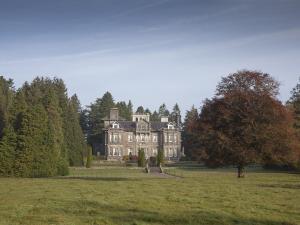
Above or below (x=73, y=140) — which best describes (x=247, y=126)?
below

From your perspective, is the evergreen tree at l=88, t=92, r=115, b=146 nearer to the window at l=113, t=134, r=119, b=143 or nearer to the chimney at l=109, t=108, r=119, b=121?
the chimney at l=109, t=108, r=119, b=121

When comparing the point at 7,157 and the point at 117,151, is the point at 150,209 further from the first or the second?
the point at 117,151

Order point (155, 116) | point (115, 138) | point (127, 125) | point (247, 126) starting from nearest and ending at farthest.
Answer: point (247, 126) < point (115, 138) < point (127, 125) < point (155, 116)

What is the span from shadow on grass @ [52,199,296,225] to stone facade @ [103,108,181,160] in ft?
274

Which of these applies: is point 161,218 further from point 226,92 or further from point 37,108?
point 37,108

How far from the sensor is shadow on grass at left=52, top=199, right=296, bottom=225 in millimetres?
13273

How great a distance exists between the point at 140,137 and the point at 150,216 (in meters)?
87.9

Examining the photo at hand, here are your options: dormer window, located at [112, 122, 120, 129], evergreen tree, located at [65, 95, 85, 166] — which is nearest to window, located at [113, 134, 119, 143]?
dormer window, located at [112, 122, 120, 129]

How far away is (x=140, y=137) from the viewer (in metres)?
102

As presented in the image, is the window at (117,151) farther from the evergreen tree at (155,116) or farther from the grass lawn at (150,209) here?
the grass lawn at (150,209)

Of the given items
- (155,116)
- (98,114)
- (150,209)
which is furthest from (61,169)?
(155,116)

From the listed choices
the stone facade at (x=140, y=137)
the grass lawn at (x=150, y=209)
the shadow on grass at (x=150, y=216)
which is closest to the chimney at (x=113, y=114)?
the stone facade at (x=140, y=137)

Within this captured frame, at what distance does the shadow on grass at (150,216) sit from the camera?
43.5 ft

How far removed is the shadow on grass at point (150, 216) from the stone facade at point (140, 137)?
83.5 m
